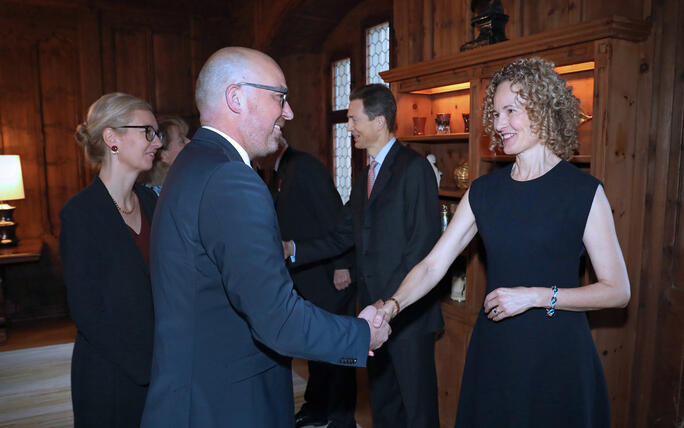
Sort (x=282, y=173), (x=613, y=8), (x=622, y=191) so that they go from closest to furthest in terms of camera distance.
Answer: (x=622, y=191) → (x=613, y=8) → (x=282, y=173)

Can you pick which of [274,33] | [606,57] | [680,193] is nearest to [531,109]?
[606,57]

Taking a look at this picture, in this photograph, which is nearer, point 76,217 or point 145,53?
point 76,217

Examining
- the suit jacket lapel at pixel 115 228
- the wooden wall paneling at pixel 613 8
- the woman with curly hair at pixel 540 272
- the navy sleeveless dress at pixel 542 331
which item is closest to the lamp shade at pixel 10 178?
the suit jacket lapel at pixel 115 228

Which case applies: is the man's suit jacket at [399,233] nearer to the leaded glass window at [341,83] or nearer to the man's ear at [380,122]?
the man's ear at [380,122]

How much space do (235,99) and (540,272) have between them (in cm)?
117

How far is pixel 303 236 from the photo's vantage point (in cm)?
347

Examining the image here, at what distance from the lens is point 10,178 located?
5.12 meters

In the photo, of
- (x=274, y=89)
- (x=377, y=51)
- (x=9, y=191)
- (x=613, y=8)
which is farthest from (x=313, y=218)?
(x=9, y=191)

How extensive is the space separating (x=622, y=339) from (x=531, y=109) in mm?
1488

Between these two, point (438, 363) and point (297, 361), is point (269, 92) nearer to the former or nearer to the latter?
point (438, 363)

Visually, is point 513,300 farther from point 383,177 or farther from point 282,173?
point 282,173

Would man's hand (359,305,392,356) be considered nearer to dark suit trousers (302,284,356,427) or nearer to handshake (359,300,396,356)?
handshake (359,300,396,356)

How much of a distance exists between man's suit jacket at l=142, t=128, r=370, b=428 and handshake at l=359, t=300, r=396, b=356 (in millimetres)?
342

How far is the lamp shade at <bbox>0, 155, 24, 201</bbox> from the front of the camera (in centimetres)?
509
